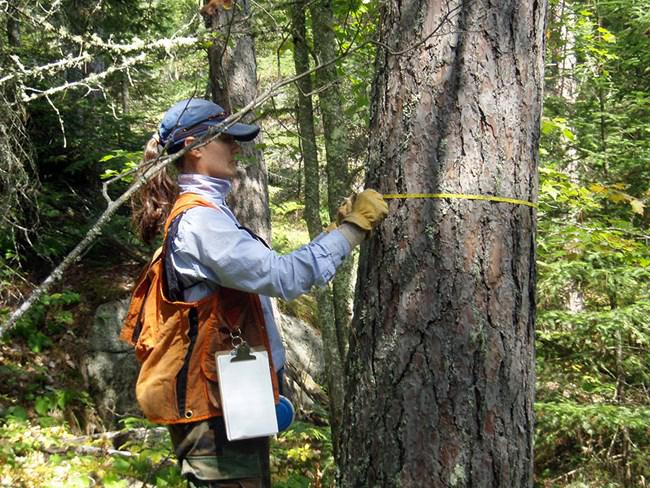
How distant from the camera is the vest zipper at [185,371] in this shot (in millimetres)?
2387

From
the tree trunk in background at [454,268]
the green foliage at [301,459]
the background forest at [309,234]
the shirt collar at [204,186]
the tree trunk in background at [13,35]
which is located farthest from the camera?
the tree trunk in background at [13,35]

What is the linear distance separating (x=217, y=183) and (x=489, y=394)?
1.41 metres

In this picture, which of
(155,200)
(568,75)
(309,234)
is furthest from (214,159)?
(568,75)

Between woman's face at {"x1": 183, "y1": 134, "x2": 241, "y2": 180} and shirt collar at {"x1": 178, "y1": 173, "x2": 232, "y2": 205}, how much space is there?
0.04 meters

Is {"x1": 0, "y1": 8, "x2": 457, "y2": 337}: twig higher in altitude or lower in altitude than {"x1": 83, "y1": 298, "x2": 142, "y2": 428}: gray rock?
higher

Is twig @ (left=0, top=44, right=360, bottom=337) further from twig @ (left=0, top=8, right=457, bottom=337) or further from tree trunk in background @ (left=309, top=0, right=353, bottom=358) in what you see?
tree trunk in background @ (left=309, top=0, right=353, bottom=358)

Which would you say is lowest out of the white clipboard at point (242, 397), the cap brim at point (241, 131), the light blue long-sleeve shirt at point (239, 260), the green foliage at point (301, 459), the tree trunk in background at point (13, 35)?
the green foliage at point (301, 459)

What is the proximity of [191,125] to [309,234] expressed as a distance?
3.03 metres

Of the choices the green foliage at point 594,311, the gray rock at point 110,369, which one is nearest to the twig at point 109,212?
the green foliage at point 594,311

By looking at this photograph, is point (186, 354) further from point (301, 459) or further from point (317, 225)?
point (317, 225)

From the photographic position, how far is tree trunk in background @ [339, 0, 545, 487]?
223 centimetres

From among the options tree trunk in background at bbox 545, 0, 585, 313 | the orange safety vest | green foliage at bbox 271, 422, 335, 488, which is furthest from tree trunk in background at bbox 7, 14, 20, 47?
the orange safety vest

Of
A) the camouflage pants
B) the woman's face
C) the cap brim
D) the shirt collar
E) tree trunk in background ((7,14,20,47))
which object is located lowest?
the camouflage pants

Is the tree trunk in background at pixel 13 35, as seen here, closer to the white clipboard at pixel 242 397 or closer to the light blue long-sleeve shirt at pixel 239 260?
the light blue long-sleeve shirt at pixel 239 260
